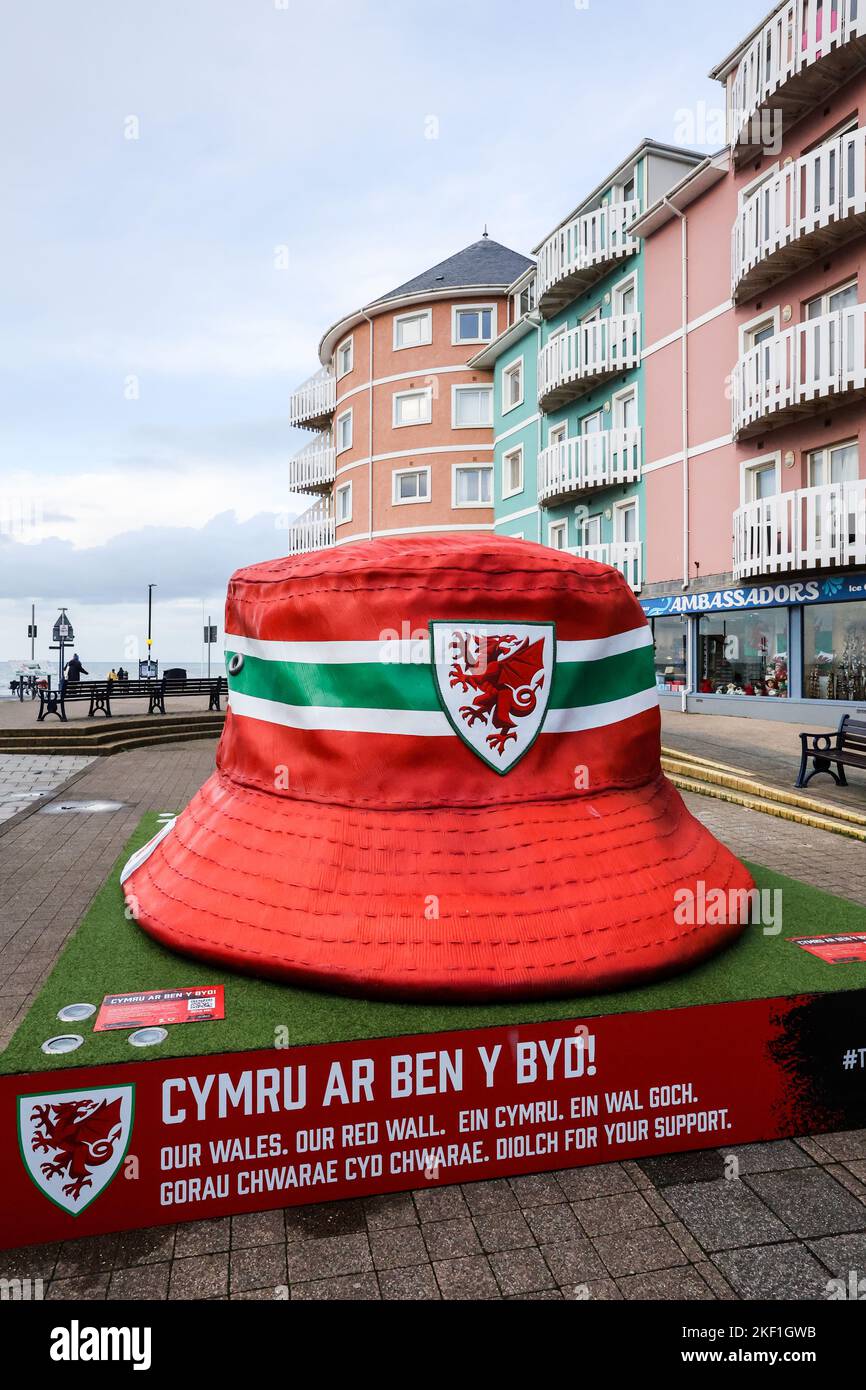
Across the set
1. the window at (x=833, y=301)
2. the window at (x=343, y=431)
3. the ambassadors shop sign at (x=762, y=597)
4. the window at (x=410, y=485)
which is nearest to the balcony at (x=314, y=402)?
the window at (x=343, y=431)

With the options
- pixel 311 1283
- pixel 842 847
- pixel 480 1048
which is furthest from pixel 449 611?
pixel 842 847

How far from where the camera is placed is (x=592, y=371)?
82.4 feet

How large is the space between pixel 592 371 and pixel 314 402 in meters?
17.6

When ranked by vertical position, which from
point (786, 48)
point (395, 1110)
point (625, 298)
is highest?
point (786, 48)

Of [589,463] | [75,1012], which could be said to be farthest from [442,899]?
[589,463]

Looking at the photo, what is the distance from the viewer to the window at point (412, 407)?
32.9m

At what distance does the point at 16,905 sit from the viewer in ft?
23.5

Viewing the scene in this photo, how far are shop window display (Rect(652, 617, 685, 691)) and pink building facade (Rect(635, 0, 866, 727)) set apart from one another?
2.2 inches

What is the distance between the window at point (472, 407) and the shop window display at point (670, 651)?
1240 cm

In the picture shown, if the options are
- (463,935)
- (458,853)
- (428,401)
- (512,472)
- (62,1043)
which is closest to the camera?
(62,1043)

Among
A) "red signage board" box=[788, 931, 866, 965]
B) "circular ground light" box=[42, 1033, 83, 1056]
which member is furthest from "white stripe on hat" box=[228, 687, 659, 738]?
"circular ground light" box=[42, 1033, 83, 1056]

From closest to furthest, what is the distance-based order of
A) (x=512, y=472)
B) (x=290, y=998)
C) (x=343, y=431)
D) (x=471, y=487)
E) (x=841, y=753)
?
(x=290, y=998), (x=841, y=753), (x=512, y=472), (x=471, y=487), (x=343, y=431)

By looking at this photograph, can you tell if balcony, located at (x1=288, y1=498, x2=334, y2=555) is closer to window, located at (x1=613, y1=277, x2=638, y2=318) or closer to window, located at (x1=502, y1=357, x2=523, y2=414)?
window, located at (x1=502, y1=357, x2=523, y2=414)

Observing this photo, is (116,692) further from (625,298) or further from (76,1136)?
(76,1136)
